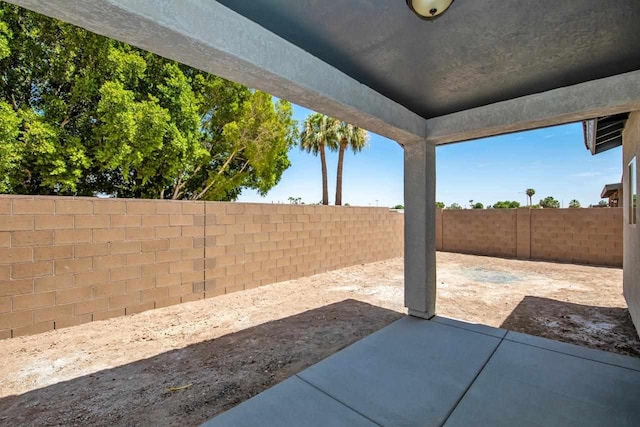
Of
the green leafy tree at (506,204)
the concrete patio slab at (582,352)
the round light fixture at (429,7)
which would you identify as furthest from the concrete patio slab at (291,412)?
the green leafy tree at (506,204)

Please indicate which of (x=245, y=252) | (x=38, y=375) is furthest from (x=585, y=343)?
(x=38, y=375)

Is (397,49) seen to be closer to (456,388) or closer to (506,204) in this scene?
(456,388)

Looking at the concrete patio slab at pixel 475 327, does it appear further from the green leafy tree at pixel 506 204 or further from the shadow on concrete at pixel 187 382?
the green leafy tree at pixel 506 204

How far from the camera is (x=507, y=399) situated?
213 cm

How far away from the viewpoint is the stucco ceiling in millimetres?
1659

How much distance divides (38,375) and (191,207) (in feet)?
9.32

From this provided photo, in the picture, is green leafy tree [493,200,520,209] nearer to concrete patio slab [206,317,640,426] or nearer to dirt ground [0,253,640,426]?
dirt ground [0,253,640,426]

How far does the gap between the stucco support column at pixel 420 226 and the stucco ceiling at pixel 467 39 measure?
1.06m

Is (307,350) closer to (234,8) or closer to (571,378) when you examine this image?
(571,378)

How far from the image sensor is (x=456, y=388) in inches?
89.1

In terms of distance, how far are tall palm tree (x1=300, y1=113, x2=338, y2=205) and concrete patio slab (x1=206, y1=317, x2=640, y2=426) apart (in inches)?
518

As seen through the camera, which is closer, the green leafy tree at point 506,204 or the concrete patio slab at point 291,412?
the concrete patio slab at point 291,412

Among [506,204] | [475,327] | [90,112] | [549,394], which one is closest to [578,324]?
[475,327]

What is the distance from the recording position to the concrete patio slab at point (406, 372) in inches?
80.8
